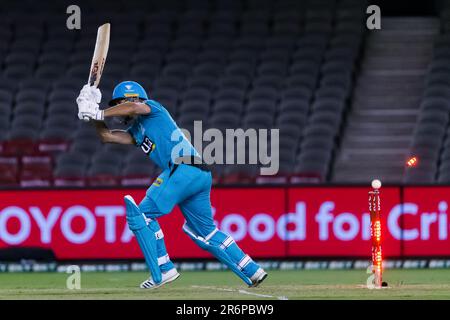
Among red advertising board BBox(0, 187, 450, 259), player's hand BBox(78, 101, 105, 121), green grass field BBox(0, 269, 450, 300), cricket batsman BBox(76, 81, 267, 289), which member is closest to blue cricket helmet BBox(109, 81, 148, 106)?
cricket batsman BBox(76, 81, 267, 289)

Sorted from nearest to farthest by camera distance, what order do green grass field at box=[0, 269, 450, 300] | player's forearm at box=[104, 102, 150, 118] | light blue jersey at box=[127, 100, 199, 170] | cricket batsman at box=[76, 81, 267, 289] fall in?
green grass field at box=[0, 269, 450, 300] → player's forearm at box=[104, 102, 150, 118] → cricket batsman at box=[76, 81, 267, 289] → light blue jersey at box=[127, 100, 199, 170]

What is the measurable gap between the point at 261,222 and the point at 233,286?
3.73 meters

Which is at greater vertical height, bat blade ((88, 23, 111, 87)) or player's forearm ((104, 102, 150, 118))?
bat blade ((88, 23, 111, 87))

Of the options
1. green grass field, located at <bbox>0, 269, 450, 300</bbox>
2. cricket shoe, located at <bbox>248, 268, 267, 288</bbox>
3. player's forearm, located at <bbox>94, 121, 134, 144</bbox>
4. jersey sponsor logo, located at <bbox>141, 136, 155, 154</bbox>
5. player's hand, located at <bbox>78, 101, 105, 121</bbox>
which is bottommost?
green grass field, located at <bbox>0, 269, 450, 300</bbox>

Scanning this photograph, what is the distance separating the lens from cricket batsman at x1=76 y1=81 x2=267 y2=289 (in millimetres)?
12758

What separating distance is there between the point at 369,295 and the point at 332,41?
1238 cm

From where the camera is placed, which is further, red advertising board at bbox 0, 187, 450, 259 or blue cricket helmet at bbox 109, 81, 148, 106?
red advertising board at bbox 0, 187, 450, 259

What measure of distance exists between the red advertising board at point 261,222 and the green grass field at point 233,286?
60 cm

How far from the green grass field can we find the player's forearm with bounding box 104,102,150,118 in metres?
1.73

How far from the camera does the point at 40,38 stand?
25.2 meters

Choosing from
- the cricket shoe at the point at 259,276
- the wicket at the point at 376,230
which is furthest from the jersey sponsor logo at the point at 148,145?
the wicket at the point at 376,230

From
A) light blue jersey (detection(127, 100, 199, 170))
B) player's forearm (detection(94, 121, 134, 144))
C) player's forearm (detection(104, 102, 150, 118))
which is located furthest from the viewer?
player's forearm (detection(94, 121, 134, 144))

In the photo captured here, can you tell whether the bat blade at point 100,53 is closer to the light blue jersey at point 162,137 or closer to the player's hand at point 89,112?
the player's hand at point 89,112

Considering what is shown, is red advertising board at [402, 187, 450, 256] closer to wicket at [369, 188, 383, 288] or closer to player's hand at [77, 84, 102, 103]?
wicket at [369, 188, 383, 288]
